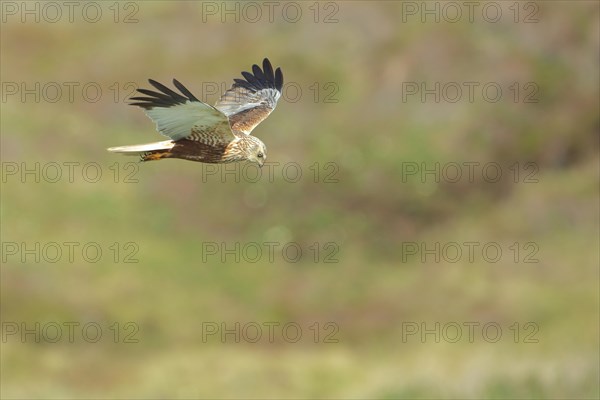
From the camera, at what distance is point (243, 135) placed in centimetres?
1341

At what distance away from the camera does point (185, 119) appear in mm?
12297

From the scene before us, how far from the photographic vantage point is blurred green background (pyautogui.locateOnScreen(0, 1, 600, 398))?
1061 inches

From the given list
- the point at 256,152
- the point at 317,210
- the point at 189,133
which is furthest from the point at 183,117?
the point at 317,210

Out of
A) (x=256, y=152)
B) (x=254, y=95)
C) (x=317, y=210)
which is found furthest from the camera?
(x=317, y=210)

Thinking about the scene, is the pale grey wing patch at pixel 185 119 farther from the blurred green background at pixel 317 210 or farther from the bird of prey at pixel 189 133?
the blurred green background at pixel 317 210

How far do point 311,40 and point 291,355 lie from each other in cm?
1331

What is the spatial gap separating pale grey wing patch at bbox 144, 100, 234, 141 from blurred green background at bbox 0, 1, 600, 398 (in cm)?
1375

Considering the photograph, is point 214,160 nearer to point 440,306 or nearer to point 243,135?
point 243,135

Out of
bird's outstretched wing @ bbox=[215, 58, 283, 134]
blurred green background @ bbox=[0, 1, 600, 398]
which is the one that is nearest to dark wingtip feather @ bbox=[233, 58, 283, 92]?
bird's outstretched wing @ bbox=[215, 58, 283, 134]

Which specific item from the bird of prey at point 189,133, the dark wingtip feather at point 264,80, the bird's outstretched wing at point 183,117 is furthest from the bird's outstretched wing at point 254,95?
the bird's outstretched wing at point 183,117

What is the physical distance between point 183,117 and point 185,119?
36 millimetres

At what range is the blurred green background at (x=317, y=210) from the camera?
2694 cm

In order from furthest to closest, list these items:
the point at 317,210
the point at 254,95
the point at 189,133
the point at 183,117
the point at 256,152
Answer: the point at 317,210, the point at 254,95, the point at 256,152, the point at 189,133, the point at 183,117

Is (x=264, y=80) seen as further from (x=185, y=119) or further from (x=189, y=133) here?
(x=185, y=119)
